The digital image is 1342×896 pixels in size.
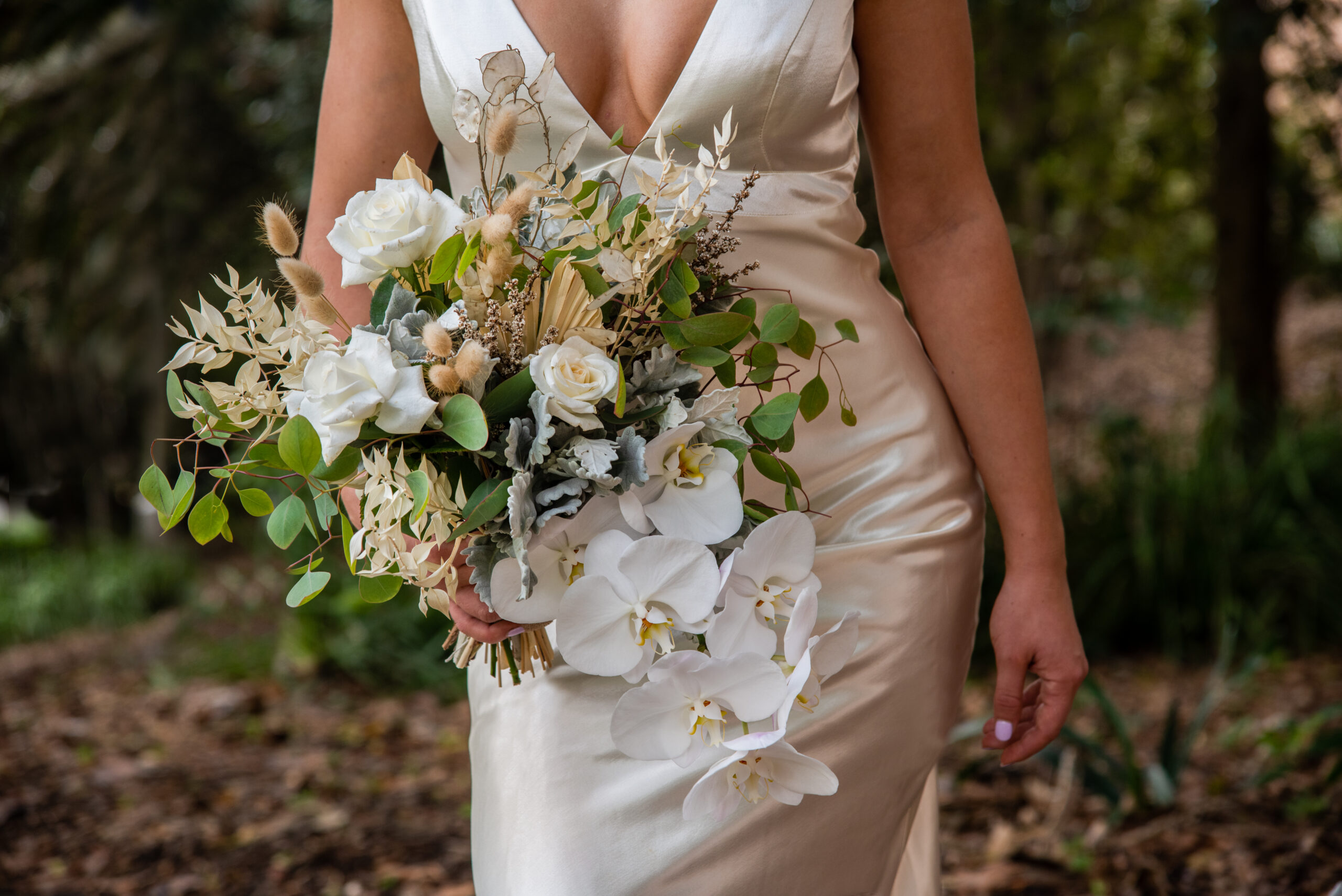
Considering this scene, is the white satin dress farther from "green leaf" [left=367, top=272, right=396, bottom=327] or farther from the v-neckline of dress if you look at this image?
"green leaf" [left=367, top=272, right=396, bottom=327]

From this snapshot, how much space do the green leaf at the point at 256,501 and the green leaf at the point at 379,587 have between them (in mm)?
112

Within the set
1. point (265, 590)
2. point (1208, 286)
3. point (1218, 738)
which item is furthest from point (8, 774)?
point (1208, 286)

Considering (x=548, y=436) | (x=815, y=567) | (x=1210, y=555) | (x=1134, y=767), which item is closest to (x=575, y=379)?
(x=548, y=436)

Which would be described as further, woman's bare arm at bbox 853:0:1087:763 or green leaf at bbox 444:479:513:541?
woman's bare arm at bbox 853:0:1087:763

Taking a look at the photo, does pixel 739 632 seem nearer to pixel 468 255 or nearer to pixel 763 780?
pixel 763 780

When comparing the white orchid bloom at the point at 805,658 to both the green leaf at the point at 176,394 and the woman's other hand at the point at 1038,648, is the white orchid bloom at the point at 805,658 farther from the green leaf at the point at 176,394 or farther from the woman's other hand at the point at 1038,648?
the green leaf at the point at 176,394

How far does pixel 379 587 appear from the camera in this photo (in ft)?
3.45

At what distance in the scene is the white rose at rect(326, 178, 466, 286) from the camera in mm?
984

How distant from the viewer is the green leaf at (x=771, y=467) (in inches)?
43.5

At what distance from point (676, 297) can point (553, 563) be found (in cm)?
28

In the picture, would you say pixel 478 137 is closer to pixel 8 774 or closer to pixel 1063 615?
pixel 1063 615

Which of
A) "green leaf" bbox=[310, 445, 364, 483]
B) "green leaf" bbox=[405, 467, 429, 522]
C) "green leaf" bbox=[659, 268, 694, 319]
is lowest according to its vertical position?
"green leaf" bbox=[405, 467, 429, 522]

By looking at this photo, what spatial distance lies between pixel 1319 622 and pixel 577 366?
4537 mm

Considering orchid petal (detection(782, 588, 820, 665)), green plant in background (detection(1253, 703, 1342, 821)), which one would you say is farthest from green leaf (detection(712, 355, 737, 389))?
green plant in background (detection(1253, 703, 1342, 821))
